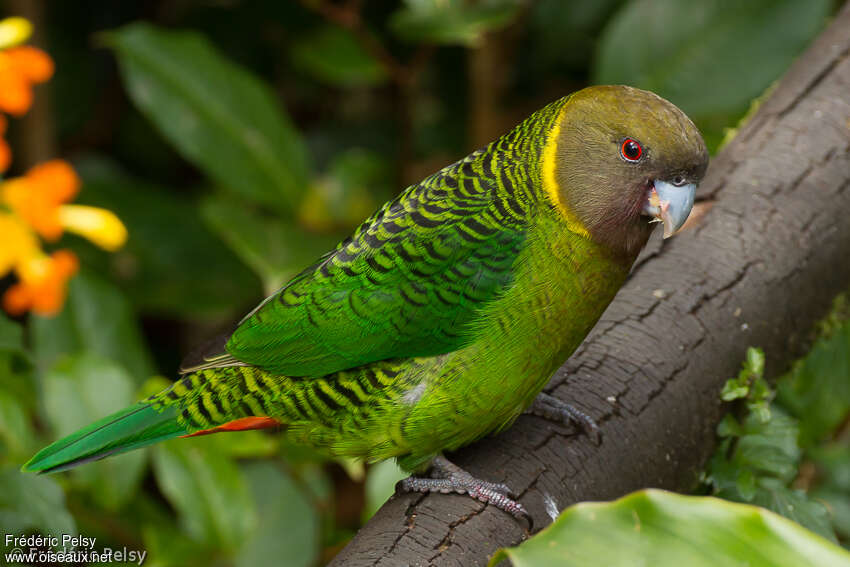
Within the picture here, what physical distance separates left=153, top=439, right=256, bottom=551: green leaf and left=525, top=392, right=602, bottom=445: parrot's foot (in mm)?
816

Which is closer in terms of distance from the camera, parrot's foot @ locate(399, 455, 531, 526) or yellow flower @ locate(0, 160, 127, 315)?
parrot's foot @ locate(399, 455, 531, 526)

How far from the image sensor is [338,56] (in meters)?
3.19

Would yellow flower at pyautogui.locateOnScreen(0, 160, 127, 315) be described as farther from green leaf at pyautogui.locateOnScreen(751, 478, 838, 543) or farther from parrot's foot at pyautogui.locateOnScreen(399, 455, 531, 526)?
green leaf at pyautogui.locateOnScreen(751, 478, 838, 543)

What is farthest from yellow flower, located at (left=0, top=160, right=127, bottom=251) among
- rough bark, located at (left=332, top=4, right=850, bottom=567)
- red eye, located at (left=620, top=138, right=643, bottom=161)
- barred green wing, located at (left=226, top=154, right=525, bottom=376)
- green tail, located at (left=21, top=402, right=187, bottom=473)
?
red eye, located at (left=620, top=138, right=643, bottom=161)

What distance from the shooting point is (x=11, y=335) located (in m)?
1.75

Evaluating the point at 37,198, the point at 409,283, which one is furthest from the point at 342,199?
the point at 409,283

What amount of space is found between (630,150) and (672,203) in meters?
0.12

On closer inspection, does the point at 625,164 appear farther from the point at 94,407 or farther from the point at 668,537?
the point at 94,407

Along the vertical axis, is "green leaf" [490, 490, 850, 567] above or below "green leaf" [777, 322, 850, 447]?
below

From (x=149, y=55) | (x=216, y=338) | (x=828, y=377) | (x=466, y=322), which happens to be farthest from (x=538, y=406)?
(x=149, y=55)

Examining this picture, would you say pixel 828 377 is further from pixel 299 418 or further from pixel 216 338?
pixel 216 338

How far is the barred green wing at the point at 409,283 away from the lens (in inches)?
66.5

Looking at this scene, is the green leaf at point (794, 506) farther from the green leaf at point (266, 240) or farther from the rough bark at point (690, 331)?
the green leaf at point (266, 240)

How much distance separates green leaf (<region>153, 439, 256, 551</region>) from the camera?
2.24 meters
